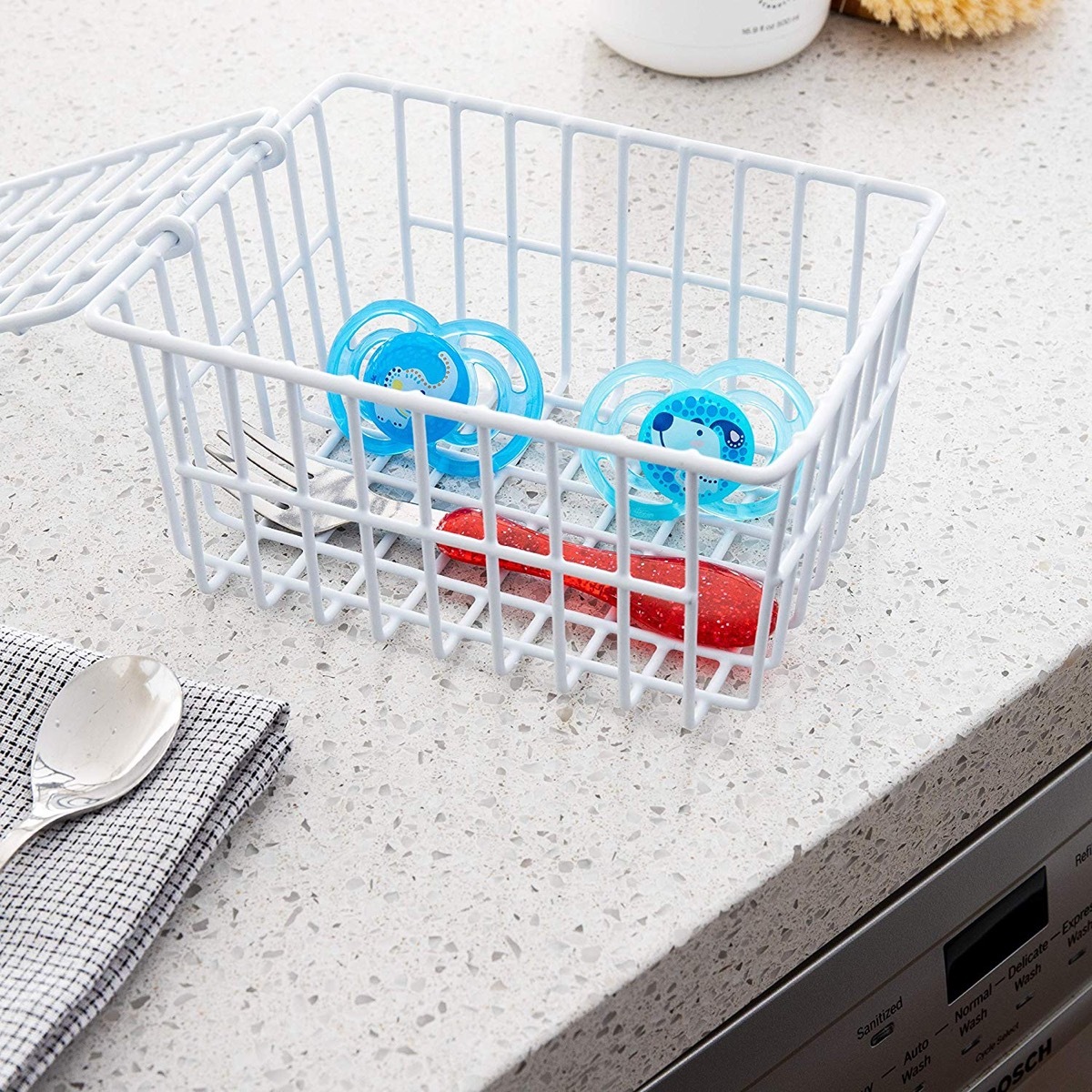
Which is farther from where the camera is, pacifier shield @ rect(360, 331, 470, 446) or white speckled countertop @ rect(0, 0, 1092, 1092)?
pacifier shield @ rect(360, 331, 470, 446)

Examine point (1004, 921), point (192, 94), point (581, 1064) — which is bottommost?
point (1004, 921)

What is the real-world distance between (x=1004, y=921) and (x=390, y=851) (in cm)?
35

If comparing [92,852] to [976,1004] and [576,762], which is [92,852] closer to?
[576,762]

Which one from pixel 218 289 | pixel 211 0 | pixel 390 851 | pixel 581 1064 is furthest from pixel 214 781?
pixel 211 0

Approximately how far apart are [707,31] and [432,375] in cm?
50

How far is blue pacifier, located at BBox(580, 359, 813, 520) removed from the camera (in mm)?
675

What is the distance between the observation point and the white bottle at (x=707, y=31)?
1061 millimetres

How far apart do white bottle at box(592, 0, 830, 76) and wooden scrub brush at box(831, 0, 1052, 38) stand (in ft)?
0.18

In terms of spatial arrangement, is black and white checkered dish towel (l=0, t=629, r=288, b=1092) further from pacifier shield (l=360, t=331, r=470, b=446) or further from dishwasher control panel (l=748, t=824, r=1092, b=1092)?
dishwasher control panel (l=748, t=824, r=1092, b=1092)

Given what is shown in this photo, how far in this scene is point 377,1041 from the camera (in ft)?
1.76

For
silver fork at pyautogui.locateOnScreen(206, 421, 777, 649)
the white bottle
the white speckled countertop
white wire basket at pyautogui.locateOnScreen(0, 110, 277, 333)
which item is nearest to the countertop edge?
the white speckled countertop

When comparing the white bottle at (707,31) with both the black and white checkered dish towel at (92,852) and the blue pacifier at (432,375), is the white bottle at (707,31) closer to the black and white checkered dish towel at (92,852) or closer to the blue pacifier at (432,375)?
the blue pacifier at (432,375)

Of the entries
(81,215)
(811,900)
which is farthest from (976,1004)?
(81,215)

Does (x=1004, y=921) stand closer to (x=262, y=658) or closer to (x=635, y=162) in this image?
(x=262, y=658)
